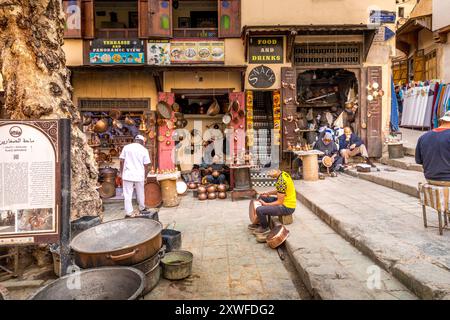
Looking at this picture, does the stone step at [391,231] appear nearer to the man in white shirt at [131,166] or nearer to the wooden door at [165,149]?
the man in white shirt at [131,166]

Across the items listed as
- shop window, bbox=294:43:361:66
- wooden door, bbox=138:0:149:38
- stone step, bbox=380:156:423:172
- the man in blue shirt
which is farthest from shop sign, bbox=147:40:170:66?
the man in blue shirt

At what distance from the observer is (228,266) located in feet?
16.4

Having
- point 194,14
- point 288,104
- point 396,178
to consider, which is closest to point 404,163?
point 396,178

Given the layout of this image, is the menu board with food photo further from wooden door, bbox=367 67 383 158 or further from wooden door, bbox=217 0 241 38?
wooden door, bbox=367 67 383 158

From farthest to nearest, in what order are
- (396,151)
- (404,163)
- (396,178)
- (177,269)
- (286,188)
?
(396,151) < (404,163) < (396,178) < (286,188) < (177,269)

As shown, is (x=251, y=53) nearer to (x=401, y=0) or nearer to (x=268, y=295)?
(x=268, y=295)

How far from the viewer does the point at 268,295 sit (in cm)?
410

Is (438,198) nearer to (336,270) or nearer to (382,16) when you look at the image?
(336,270)

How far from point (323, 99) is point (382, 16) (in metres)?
3.80

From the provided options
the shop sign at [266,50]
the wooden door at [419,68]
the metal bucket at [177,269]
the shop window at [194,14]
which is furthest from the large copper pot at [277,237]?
the wooden door at [419,68]

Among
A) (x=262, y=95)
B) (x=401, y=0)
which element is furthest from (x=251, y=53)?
(x=401, y=0)

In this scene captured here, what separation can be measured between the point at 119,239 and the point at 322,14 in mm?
11127

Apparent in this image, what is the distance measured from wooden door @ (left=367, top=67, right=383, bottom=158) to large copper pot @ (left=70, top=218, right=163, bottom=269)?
Answer: 32.6 feet

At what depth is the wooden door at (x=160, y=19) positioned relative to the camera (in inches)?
454
